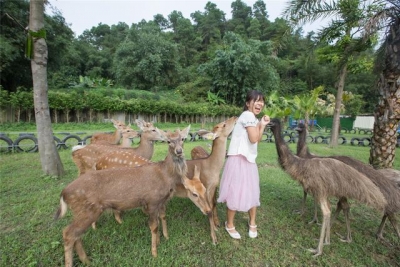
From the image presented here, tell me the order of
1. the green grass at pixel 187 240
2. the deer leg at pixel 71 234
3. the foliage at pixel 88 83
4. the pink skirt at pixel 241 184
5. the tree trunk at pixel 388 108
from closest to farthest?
the deer leg at pixel 71 234 < the green grass at pixel 187 240 < the pink skirt at pixel 241 184 < the tree trunk at pixel 388 108 < the foliage at pixel 88 83

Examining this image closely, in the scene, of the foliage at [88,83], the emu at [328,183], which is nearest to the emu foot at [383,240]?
the emu at [328,183]

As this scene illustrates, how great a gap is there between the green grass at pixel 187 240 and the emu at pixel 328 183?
37 cm

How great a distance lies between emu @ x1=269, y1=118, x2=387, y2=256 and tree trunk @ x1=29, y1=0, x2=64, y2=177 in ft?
18.1

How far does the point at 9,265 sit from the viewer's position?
2762 millimetres

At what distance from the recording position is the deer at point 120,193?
275 cm

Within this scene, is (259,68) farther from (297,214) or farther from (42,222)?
(42,222)

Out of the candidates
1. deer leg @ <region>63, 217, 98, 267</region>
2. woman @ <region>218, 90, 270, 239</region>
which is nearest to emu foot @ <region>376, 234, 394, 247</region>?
woman @ <region>218, 90, 270, 239</region>

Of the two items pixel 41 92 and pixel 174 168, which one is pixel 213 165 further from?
Answer: pixel 41 92

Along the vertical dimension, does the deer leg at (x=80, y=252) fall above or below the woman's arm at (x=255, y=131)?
below

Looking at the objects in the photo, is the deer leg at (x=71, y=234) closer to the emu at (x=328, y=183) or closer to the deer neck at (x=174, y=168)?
the deer neck at (x=174, y=168)

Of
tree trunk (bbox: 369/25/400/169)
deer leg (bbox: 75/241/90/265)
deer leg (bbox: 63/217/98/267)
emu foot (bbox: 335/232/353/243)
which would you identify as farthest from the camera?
tree trunk (bbox: 369/25/400/169)

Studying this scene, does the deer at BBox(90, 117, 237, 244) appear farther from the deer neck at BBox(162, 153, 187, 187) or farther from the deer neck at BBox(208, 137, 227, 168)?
the deer neck at BBox(162, 153, 187, 187)

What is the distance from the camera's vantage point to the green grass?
2.99 m

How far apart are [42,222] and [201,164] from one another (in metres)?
2.70
